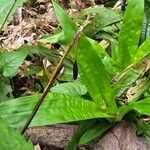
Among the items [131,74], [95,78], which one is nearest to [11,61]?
[95,78]

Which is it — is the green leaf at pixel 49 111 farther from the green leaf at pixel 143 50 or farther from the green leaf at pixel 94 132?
the green leaf at pixel 143 50

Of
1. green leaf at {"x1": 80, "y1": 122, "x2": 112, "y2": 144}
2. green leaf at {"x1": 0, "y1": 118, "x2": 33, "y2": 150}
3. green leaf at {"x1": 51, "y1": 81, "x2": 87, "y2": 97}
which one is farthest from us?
green leaf at {"x1": 51, "y1": 81, "x2": 87, "y2": 97}

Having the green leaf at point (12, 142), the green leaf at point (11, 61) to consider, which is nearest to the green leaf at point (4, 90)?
the green leaf at point (11, 61)

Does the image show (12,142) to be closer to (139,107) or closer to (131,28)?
(139,107)

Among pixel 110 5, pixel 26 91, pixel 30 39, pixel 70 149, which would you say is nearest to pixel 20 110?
pixel 70 149

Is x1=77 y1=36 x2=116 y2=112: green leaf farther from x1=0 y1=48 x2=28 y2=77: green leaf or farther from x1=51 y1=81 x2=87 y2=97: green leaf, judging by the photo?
x1=0 y1=48 x2=28 y2=77: green leaf

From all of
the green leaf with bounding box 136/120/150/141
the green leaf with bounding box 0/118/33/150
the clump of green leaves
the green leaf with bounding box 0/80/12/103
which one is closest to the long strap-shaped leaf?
the clump of green leaves
